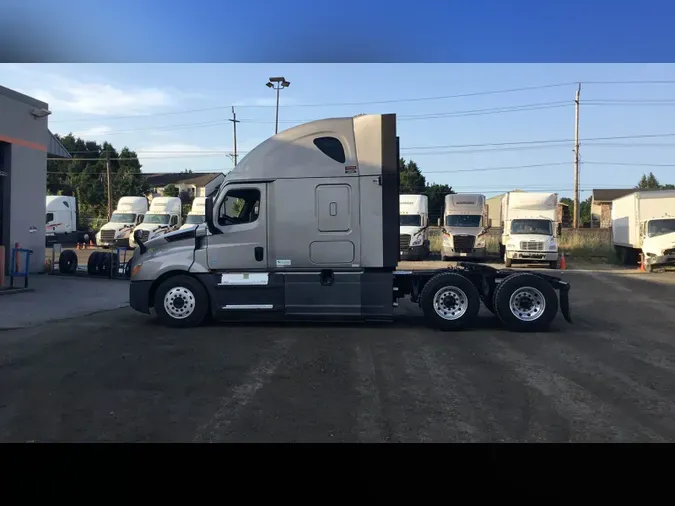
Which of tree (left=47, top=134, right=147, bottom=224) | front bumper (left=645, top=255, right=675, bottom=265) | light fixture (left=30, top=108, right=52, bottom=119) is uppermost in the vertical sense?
tree (left=47, top=134, right=147, bottom=224)

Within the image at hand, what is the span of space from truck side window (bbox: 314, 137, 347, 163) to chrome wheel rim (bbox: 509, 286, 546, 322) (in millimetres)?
3953

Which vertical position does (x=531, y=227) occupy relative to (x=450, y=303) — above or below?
above

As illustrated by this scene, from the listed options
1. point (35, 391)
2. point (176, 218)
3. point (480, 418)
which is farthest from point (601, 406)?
point (176, 218)

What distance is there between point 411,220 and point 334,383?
24016 millimetres

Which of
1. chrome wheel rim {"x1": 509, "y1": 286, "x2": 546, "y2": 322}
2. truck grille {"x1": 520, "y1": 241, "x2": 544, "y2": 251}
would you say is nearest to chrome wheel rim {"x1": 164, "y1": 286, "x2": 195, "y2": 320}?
chrome wheel rim {"x1": 509, "y1": 286, "x2": 546, "y2": 322}

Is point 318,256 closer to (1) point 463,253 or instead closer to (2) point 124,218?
(1) point 463,253

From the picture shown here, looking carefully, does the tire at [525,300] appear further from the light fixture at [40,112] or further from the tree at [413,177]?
the tree at [413,177]

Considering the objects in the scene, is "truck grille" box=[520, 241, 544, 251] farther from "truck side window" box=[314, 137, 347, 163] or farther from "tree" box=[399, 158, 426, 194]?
"tree" box=[399, 158, 426, 194]

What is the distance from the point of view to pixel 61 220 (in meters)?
39.2

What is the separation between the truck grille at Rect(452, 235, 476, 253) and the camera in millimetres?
29672

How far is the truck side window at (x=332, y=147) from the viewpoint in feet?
35.2

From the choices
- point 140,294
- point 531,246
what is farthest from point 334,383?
point 531,246

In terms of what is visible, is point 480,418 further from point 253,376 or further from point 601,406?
point 253,376
